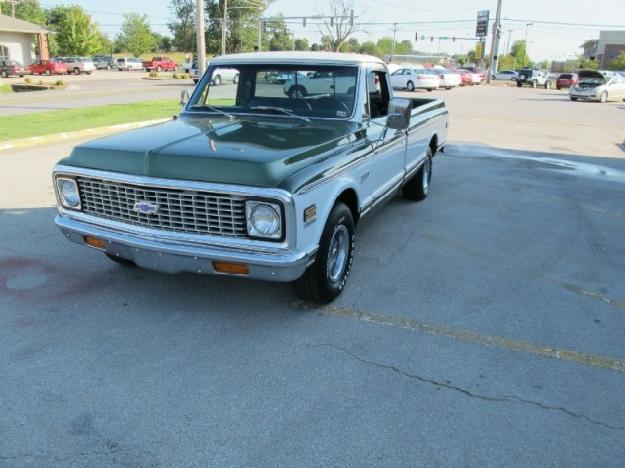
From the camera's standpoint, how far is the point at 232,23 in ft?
212

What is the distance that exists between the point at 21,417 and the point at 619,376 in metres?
3.55

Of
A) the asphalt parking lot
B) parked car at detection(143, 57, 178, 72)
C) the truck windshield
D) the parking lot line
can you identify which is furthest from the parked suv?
the parking lot line

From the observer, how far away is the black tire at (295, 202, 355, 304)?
3949 mm

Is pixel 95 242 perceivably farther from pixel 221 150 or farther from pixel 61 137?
pixel 61 137

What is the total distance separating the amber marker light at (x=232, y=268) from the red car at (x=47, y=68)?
1979 inches

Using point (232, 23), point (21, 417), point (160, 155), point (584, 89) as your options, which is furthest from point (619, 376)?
point (232, 23)

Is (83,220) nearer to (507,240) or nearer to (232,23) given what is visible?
(507,240)

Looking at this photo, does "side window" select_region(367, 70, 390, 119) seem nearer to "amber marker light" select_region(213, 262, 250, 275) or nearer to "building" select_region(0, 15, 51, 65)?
"amber marker light" select_region(213, 262, 250, 275)

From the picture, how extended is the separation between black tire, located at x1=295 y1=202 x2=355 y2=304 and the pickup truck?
0.04ft

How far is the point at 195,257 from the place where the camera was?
11.6 feet

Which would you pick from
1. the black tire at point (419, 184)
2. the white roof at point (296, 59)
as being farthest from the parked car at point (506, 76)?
the white roof at point (296, 59)

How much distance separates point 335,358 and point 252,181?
127 centimetres

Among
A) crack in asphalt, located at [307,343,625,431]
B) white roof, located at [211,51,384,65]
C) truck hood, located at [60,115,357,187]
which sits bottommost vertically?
crack in asphalt, located at [307,343,625,431]

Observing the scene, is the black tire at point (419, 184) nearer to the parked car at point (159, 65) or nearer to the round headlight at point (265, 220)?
the round headlight at point (265, 220)
